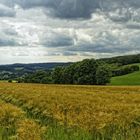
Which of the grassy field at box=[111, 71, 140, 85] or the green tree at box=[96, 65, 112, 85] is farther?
the grassy field at box=[111, 71, 140, 85]

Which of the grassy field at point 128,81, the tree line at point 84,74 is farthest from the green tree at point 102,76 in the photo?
the grassy field at point 128,81

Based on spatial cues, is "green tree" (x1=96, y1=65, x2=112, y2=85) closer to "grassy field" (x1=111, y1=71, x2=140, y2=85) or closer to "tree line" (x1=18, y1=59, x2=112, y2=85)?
"tree line" (x1=18, y1=59, x2=112, y2=85)

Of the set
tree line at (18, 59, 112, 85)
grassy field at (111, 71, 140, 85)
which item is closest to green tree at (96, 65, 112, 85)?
tree line at (18, 59, 112, 85)

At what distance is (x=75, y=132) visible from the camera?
14539mm

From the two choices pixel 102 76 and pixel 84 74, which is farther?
pixel 84 74

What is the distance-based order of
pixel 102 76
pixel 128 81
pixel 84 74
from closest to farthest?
pixel 102 76 → pixel 128 81 → pixel 84 74

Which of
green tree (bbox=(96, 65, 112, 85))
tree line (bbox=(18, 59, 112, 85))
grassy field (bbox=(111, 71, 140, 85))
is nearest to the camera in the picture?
green tree (bbox=(96, 65, 112, 85))

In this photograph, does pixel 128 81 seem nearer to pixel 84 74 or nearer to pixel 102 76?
pixel 102 76

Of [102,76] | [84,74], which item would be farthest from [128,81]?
[84,74]

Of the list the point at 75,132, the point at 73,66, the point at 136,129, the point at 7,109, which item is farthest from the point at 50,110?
the point at 73,66

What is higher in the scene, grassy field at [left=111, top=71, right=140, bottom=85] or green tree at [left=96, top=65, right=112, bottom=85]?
green tree at [left=96, top=65, right=112, bottom=85]

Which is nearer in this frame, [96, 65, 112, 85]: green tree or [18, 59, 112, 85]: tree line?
[96, 65, 112, 85]: green tree

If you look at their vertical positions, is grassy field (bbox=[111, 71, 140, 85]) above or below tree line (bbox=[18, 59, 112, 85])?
below

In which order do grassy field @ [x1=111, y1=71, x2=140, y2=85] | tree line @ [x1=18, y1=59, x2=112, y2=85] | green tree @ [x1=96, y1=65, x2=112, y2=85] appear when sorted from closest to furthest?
1. green tree @ [x1=96, y1=65, x2=112, y2=85]
2. tree line @ [x1=18, y1=59, x2=112, y2=85]
3. grassy field @ [x1=111, y1=71, x2=140, y2=85]
